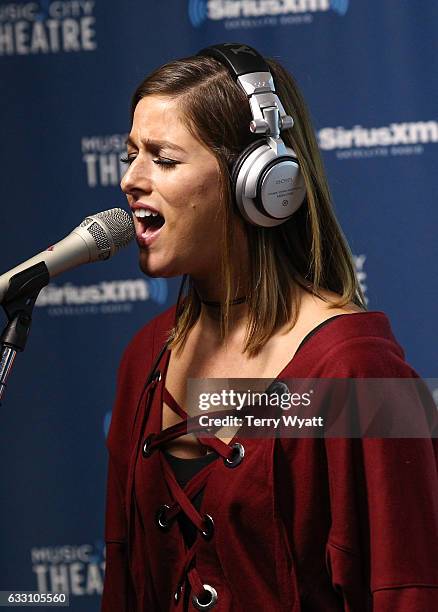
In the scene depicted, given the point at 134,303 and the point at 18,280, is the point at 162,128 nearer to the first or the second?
the point at 18,280

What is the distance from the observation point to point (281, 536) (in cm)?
129

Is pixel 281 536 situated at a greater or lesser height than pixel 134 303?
lesser

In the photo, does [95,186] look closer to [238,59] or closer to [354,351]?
[238,59]

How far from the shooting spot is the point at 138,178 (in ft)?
4.53

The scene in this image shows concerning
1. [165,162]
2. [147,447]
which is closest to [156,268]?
[165,162]

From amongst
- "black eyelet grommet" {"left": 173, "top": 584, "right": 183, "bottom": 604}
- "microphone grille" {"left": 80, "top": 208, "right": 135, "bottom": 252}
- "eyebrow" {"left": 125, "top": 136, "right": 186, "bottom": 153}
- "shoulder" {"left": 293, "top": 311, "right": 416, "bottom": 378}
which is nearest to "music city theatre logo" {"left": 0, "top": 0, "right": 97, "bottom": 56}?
"eyebrow" {"left": 125, "top": 136, "right": 186, "bottom": 153}

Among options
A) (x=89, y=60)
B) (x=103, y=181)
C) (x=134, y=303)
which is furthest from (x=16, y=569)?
(x=89, y=60)

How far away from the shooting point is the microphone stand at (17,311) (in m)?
1.13

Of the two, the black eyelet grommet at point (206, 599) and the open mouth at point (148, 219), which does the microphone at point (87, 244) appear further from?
the black eyelet grommet at point (206, 599)

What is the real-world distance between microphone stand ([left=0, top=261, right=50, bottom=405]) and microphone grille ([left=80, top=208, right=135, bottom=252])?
121mm

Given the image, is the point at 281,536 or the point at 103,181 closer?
the point at 281,536

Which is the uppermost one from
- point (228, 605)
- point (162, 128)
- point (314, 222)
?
point (162, 128)

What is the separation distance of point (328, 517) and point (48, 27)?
5.75 feet

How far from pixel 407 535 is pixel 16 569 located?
166cm
